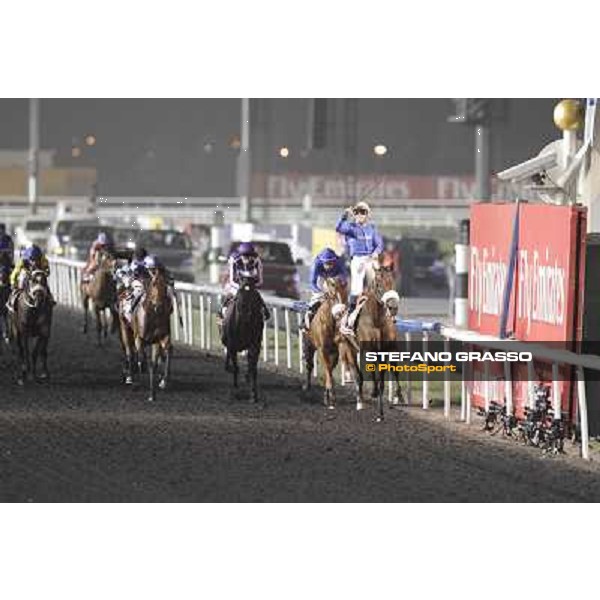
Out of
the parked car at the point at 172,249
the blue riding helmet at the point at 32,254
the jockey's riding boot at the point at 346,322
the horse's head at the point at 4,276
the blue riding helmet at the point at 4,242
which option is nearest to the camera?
the jockey's riding boot at the point at 346,322

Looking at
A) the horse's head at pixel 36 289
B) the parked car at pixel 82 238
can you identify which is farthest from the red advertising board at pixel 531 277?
the parked car at pixel 82 238

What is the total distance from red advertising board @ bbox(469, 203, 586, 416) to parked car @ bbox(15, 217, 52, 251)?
3778cm

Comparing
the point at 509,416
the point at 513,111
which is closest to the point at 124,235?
the point at 513,111

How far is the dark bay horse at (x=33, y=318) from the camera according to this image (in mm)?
22266

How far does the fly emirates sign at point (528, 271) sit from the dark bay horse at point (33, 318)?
521 cm

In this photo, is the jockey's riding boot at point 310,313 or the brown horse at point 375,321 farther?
the jockey's riding boot at point 310,313

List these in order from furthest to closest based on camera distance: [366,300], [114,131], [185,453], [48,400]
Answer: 1. [114,131]
2. [48,400]
3. [366,300]
4. [185,453]

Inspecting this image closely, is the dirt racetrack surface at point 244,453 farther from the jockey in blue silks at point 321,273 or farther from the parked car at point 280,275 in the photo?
the parked car at point 280,275

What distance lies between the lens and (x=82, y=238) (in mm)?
49000

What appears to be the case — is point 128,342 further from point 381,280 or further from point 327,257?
point 381,280

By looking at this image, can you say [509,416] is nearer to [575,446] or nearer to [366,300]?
[575,446]

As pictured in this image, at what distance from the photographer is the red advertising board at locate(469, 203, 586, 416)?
16.1 metres

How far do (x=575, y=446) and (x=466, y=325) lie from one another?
432cm

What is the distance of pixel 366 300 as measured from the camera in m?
18.7
